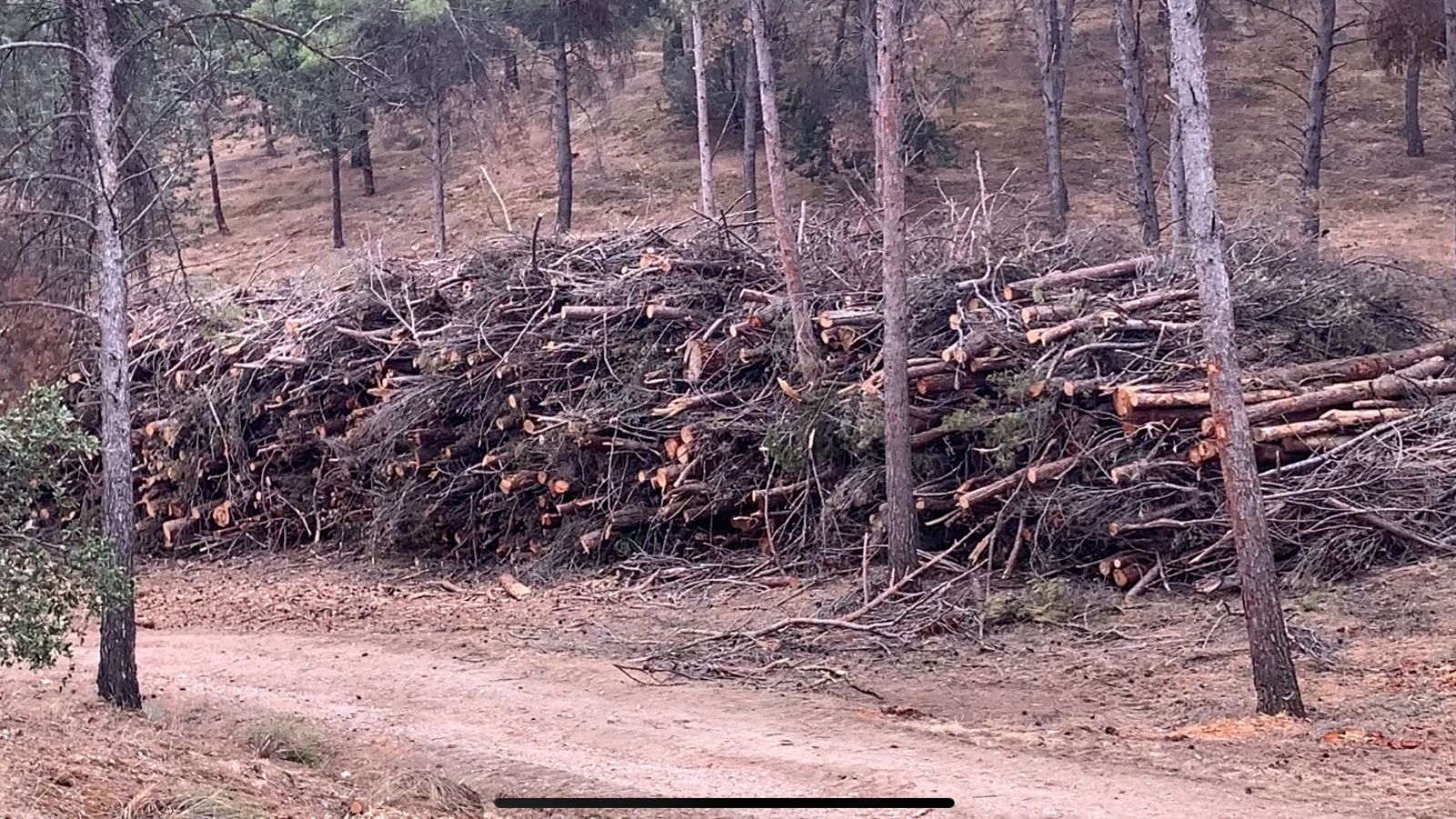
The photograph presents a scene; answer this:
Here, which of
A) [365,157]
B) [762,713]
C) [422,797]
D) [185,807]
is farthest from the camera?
[365,157]

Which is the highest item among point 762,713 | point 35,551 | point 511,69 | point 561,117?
point 511,69

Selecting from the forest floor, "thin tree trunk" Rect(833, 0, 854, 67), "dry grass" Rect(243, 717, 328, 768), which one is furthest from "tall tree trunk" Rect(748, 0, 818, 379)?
"dry grass" Rect(243, 717, 328, 768)

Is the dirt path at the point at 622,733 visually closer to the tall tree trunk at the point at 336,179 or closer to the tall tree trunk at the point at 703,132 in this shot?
the tall tree trunk at the point at 703,132

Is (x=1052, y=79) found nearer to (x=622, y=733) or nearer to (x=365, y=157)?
(x=365, y=157)

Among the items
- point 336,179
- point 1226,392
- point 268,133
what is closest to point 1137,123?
point 1226,392

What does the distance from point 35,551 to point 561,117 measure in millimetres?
23832

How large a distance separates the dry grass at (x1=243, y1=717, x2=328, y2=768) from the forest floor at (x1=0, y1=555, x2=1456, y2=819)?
33mm

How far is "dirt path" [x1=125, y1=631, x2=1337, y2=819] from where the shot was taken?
6.70 m

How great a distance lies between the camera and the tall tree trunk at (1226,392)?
24.5ft

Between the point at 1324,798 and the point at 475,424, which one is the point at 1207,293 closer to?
the point at 1324,798

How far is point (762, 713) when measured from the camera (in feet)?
28.8

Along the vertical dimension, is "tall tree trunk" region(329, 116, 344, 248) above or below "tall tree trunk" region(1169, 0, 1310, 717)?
above

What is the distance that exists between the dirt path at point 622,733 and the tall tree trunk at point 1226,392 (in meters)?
1.31

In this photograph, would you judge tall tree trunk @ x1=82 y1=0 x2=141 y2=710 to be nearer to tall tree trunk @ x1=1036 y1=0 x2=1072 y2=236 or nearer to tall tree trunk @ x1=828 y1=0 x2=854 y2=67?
tall tree trunk @ x1=828 y1=0 x2=854 y2=67
